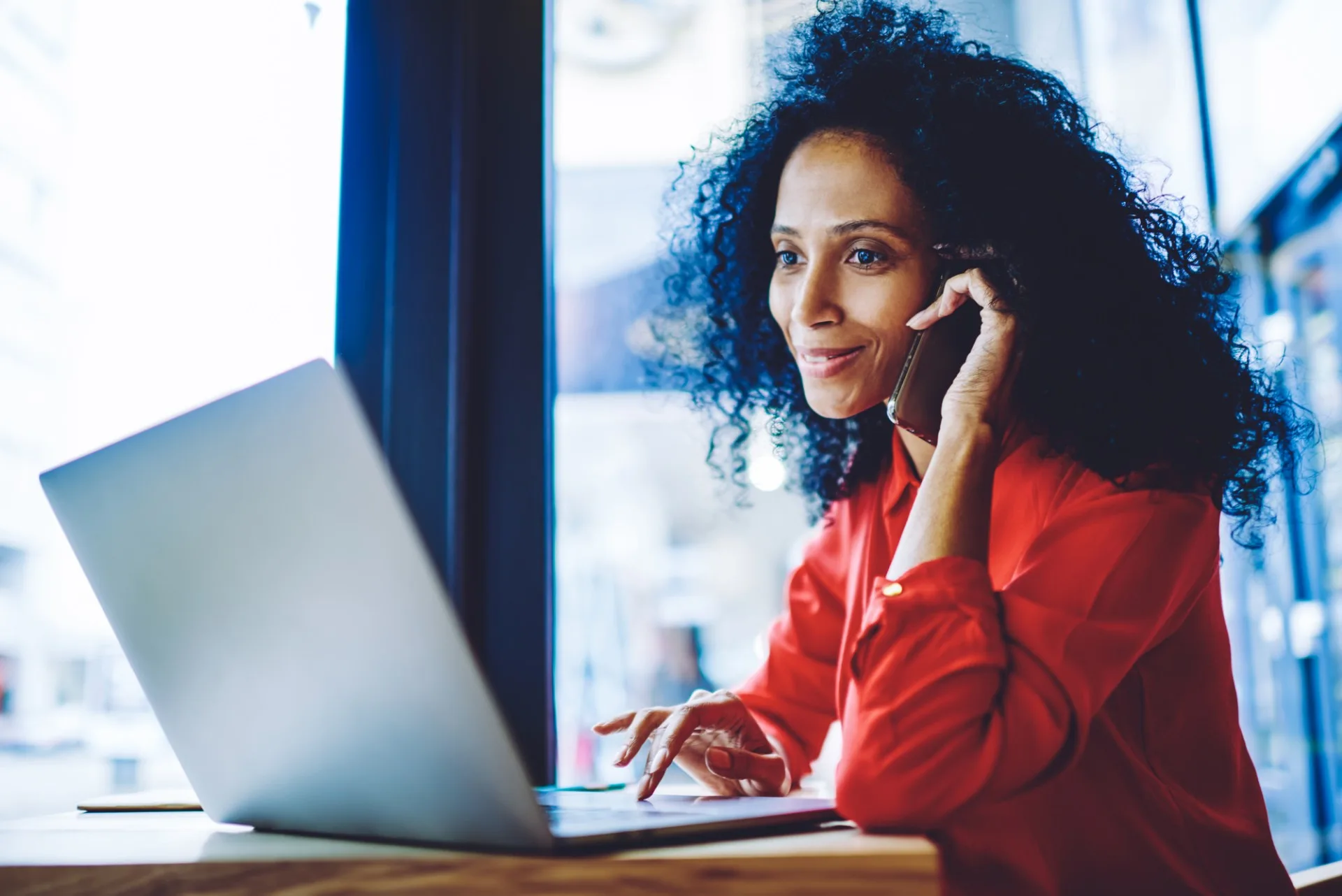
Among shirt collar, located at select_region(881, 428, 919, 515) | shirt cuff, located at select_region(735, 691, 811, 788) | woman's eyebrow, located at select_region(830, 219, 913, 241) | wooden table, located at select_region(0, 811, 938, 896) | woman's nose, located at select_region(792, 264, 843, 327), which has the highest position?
woman's eyebrow, located at select_region(830, 219, 913, 241)

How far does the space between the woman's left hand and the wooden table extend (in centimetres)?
38

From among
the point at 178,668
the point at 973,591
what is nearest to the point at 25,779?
the point at 178,668

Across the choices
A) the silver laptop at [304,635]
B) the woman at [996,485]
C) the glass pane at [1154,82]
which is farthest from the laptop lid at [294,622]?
the glass pane at [1154,82]

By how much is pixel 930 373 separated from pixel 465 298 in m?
0.66

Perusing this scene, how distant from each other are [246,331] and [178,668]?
670mm

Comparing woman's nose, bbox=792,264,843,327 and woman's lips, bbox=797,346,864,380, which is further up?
woman's nose, bbox=792,264,843,327

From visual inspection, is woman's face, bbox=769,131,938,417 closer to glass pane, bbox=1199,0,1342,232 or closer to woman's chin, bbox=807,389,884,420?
woman's chin, bbox=807,389,884,420

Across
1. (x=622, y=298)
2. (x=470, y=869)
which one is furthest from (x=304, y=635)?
(x=622, y=298)

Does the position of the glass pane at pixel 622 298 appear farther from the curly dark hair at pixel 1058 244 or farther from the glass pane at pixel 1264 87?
the glass pane at pixel 1264 87

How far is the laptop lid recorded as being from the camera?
52cm

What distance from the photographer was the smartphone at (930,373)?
0.97 metres

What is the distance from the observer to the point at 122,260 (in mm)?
1179

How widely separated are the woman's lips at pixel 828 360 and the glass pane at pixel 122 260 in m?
0.58

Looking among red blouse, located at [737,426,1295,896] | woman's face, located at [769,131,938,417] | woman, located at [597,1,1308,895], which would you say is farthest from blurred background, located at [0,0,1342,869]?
red blouse, located at [737,426,1295,896]
